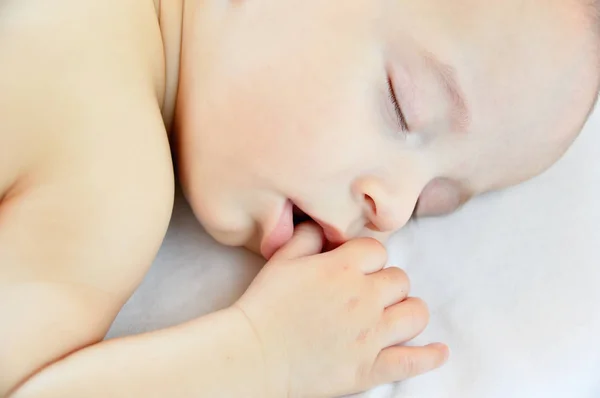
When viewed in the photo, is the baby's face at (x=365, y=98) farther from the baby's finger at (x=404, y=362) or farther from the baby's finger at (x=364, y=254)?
the baby's finger at (x=404, y=362)

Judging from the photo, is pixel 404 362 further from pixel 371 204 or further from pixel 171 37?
pixel 171 37

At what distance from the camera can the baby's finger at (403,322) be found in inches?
31.6

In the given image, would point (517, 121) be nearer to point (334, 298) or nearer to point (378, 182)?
point (378, 182)

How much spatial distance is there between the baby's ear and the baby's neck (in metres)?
0.36

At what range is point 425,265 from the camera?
36.6 inches

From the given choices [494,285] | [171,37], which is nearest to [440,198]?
[494,285]

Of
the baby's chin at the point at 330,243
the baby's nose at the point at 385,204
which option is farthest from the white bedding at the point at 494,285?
the baby's nose at the point at 385,204

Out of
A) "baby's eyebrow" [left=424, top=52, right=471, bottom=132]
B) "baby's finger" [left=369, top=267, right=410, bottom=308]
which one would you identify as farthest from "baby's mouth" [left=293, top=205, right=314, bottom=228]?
"baby's eyebrow" [left=424, top=52, right=471, bottom=132]

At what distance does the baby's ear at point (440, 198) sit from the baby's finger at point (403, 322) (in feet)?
0.49

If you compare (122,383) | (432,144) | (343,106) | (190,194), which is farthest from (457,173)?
(122,383)

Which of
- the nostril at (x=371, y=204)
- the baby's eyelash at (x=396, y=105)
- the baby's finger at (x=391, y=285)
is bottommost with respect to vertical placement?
the baby's finger at (x=391, y=285)

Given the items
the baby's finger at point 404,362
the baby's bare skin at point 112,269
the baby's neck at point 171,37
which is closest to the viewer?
the baby's bare skin at point 112,269

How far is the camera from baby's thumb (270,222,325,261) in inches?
32.6

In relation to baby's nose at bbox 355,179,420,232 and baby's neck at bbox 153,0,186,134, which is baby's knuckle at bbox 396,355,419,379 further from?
baby's neck at bbox 153,0,186,134
